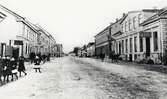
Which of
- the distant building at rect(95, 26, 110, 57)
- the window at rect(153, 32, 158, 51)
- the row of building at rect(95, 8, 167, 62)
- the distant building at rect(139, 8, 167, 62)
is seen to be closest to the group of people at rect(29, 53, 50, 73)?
the row of building at rect(95, 8, 167, 62)

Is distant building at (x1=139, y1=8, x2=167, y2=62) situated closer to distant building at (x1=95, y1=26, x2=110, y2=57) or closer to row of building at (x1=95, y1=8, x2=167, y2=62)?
row of building at (x1=95, y1=8, x2=167, y2=62)

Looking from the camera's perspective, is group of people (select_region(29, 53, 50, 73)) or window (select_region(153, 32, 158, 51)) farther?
window (select_region(153, 32, 158, 51))

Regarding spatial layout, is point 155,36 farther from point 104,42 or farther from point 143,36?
point 104,42

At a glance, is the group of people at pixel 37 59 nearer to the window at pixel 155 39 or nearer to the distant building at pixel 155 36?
the distant building at pixel 155 36

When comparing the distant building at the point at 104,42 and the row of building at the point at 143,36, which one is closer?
the row of building at the point at 143,36

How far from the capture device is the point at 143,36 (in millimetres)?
31406

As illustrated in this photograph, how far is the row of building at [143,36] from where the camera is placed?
28391 mm

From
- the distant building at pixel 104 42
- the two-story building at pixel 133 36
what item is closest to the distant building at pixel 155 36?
the two-story building at pixel 133 36

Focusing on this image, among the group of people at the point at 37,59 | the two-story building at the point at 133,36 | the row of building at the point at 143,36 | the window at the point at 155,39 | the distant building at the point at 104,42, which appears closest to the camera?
the group of people at the point at 37,59

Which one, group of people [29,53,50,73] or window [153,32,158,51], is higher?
window [153,32,158,51]

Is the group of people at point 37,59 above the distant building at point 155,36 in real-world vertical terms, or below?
below

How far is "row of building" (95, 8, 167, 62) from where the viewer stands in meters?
28.4

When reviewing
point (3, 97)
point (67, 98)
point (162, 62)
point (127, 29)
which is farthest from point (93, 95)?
point (127, 29)

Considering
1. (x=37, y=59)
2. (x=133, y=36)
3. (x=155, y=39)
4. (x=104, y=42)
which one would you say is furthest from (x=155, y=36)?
(x=104, y=42)
